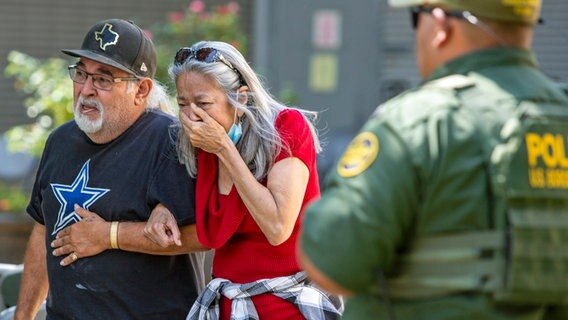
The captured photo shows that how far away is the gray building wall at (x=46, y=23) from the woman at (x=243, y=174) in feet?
28.3

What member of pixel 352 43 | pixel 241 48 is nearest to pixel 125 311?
pixel 241 48

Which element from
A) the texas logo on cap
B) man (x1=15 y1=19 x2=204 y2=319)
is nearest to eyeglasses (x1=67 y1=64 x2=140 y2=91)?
man (x1=15 y1=19 x2=204 y2=319)

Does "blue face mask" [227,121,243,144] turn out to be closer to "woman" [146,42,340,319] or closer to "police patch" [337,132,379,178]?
"woman" [146,42,340,319]

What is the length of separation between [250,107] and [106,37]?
71 cm

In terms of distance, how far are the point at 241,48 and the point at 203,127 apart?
6244mm

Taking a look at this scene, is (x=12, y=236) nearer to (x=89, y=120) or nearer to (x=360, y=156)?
(x=89, y=120)

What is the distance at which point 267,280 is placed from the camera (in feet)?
12.8

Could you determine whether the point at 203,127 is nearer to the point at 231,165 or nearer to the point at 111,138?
the point at 231,165

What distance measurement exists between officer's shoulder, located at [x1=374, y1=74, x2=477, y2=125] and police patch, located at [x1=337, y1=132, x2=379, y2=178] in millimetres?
70

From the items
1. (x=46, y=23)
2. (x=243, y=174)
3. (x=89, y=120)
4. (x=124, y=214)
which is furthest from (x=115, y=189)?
(x=46, y=23)

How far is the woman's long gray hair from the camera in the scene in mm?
3898

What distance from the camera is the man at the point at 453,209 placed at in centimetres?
266

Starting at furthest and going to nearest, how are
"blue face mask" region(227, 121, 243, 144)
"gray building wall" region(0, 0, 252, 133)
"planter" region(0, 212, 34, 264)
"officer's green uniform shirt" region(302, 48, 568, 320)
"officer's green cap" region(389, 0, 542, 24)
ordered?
"gray building wall" region(0, 0, 252, 133) < "planter" region(0, 212, 34, 264) < "blue face mask" region(227, 121, 243, 144) < "officer's green cap" region(389, 0, 542, 24) < "officer's green uniform shirt" region(302, 48, 568, 320)

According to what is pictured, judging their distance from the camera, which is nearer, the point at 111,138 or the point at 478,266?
the point at 478,266
